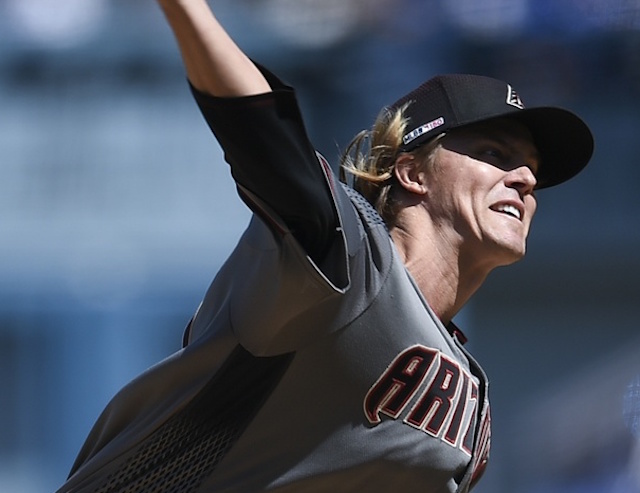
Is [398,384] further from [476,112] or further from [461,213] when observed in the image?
[476,112]

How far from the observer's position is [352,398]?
259 cm

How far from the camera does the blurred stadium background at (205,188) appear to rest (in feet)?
27.7

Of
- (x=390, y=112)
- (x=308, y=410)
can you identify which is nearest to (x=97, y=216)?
(x=390, y=112)

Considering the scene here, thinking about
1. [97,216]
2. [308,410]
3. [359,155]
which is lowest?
[97,216]

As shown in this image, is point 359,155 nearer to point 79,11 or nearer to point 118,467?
point 118,467

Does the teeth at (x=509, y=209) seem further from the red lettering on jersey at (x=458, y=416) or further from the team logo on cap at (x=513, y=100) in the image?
the red lettering on jersey at (x=458, y=416)

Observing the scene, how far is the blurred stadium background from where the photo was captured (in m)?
8.45

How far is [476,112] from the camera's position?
118 inches

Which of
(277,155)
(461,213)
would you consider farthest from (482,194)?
(277,155)

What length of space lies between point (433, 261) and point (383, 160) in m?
0.29

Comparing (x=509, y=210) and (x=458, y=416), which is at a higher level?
(x=509, y=210)

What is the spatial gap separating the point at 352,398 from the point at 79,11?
23.3 ft

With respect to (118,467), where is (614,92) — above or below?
below

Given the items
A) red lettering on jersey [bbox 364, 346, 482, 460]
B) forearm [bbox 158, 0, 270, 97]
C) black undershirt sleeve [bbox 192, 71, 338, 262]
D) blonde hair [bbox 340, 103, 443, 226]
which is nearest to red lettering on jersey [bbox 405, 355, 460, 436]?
red lettering on jersey [bbox 364, 346, 482, 460]
